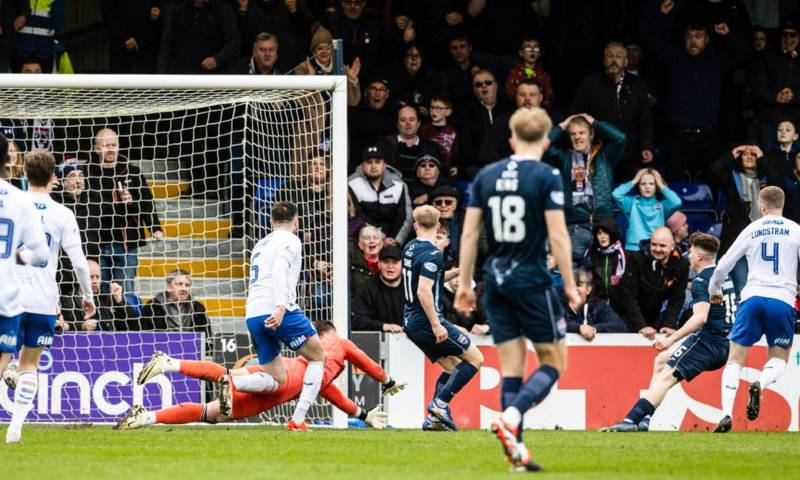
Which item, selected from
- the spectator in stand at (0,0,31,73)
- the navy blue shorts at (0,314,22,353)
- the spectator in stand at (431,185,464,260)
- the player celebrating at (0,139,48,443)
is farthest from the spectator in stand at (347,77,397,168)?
the navy blue shorts at (0,314,22,353)

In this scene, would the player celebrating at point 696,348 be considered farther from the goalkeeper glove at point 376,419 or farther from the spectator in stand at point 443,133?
the spectator in stand at point 443,133

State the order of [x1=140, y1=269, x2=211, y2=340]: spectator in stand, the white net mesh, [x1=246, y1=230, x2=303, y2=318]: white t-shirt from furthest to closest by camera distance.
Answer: [x1=140, y1=269, x2=211, y2=340]: spectator in stand → the white net mesh → [x1=246, y1=230, x2=303, y2=318]: white t-shirt

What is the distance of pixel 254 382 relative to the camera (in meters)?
12.3

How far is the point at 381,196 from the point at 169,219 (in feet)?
8.21

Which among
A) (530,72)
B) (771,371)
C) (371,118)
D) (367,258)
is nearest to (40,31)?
(371,118)

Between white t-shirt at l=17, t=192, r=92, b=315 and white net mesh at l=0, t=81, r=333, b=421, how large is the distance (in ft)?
10.9

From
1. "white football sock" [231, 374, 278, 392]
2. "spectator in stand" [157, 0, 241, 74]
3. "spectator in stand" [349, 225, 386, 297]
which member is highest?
"spectator in stand" [157, 0, 241, 74]

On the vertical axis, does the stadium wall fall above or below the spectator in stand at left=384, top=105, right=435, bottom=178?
below

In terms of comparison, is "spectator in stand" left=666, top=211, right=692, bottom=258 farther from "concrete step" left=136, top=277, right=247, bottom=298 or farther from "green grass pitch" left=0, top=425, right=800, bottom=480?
"concrete step" left=136, top=277, right=247, bottom=298

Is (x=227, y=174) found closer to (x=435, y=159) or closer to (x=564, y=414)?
(x=435, y=159)

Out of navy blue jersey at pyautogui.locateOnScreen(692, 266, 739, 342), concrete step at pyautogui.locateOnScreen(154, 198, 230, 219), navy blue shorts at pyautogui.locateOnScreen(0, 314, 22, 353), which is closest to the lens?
navy blue shorts at pyautogui.locateOnScreen(0, 314, 22, 353)

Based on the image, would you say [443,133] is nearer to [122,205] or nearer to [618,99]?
[618,99]

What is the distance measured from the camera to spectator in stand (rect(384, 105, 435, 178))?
1742cm

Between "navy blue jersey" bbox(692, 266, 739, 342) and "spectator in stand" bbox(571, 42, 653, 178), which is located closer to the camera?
"navy blue jersey" bbox(692, 266, 739, 342)
